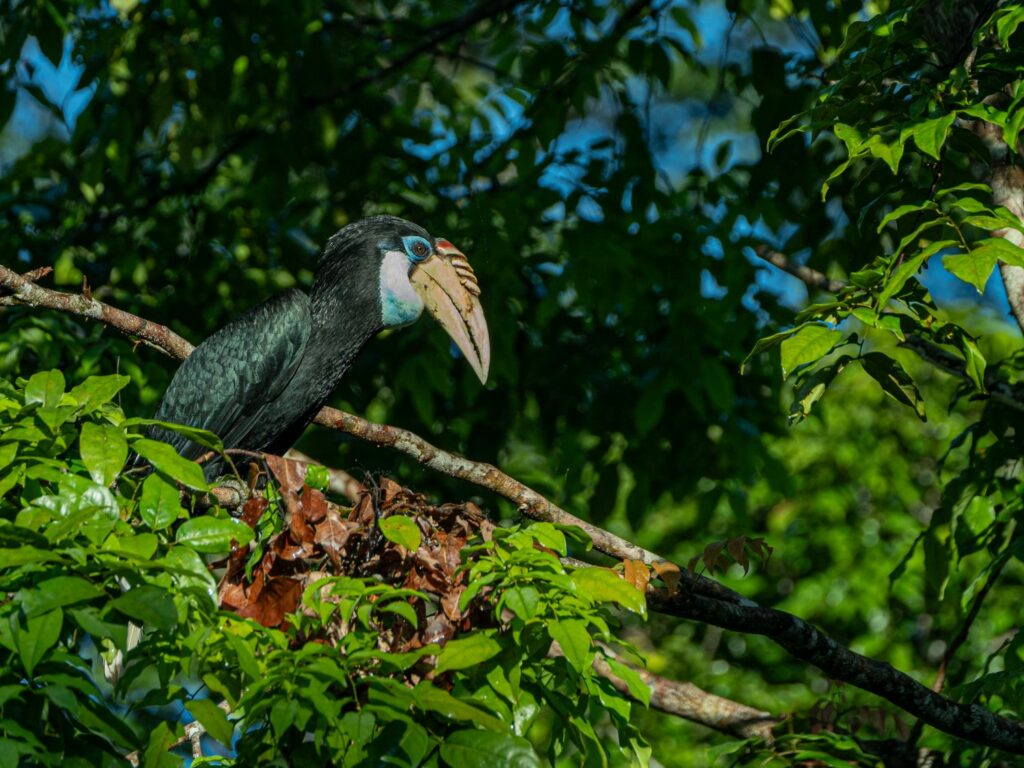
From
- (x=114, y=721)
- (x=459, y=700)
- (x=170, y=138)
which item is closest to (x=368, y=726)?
(x=459, y=700)

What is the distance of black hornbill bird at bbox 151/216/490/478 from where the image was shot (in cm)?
443

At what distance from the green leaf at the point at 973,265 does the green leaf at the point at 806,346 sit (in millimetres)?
276

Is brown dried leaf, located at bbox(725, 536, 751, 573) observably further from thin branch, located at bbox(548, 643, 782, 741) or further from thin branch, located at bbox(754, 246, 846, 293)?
thin branch, located at bbox(754, 246, 846, 293)

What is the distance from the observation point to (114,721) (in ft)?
6.66

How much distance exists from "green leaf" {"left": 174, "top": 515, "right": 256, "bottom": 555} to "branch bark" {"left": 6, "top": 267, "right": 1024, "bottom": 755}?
3.23ft

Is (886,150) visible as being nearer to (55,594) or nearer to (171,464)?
(171,464)

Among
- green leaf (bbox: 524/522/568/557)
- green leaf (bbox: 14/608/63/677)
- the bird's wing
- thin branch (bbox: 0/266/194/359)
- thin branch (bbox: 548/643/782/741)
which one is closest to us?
green leaf (bbox: 14/608/63/677)

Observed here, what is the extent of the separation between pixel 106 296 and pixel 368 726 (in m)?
3.96

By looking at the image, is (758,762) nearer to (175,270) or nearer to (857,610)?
(175,270)

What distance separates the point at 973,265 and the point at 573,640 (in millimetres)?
1203

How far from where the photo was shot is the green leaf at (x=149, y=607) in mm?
1947

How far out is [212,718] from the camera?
6.73ft

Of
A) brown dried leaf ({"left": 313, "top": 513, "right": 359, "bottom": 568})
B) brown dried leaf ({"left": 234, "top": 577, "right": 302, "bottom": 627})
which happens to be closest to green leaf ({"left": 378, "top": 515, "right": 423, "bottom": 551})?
brown dried leaf ({"left": 313, "top": 513, "right": 359, "bottom": 568})

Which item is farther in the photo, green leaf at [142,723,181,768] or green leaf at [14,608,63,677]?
green leaf at [142,723,181,768]
